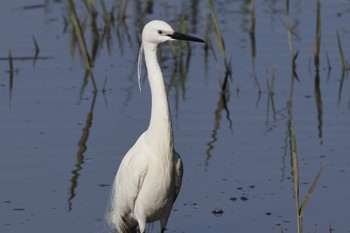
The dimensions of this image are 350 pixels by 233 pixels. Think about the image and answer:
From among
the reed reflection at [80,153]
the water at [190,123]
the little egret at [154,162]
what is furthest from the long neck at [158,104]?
the reed reflection at [80,153]

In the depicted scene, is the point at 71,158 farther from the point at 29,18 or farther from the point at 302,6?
the point at 302,6

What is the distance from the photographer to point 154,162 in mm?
6816

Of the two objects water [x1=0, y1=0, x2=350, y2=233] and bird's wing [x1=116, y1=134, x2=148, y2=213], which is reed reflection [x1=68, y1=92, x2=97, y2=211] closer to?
water [x1=0, y1=0, x2=350, y2=233]

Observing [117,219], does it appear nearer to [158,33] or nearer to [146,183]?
[146,183]

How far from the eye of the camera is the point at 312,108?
10.1 metres

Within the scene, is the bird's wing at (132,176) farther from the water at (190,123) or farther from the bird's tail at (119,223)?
the water at (190,123)

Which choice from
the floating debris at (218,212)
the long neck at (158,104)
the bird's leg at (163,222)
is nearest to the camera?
the long neck at (158,104)

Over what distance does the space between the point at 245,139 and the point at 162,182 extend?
251 centimetres

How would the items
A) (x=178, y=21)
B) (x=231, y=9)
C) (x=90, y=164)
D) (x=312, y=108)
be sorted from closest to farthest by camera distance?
(x=90, y=164), (x=312, y=108), (x=178, y=21), (x=231, y=9)

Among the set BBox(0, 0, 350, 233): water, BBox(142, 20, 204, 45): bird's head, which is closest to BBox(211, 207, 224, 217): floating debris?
BBox(0, 0, 350, 233): water

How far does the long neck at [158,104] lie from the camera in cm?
675

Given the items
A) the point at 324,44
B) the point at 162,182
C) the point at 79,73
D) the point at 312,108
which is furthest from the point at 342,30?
the point at 162,182

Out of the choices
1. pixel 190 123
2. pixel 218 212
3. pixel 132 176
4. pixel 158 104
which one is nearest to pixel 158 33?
pixel 158 104

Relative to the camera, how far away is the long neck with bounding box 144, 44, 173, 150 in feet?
22.1
